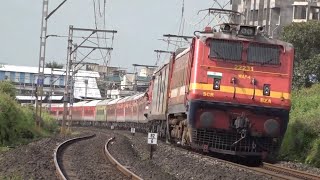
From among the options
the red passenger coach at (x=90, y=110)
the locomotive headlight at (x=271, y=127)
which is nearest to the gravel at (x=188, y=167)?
the locomotive headlight at (x=271, y=127)

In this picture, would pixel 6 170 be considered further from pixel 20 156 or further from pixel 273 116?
pixel 273 116

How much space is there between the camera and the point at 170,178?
1466cm

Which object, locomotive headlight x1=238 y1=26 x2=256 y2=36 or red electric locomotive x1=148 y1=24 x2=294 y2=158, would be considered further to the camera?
locomotive headlight x1=238 y1=26 x2=256 y2=36

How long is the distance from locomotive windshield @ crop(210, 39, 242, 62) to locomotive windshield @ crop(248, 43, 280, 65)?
0.34 m

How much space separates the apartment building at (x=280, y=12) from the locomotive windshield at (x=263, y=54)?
62.4 meters

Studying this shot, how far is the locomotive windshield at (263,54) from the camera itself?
1841 centimetres

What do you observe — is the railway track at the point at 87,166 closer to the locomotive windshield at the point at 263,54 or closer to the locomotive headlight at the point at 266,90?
the locomotive headlight at the point at 266,90

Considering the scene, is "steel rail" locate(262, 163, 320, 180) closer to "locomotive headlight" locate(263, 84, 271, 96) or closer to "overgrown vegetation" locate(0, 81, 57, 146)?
"locomotive headlight" locate(263, 84, 271, 96)

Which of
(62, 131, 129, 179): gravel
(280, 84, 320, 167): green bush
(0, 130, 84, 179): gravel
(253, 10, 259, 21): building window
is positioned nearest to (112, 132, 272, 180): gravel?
(62, 131, 129, 179): gravel

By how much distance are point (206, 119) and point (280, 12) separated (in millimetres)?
69090

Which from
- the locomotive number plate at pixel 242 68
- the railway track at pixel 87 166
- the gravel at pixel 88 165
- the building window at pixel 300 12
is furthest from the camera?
the building window at pixel 300 12

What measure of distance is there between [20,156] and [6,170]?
12.7 feet

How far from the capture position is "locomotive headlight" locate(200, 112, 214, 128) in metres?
18.0

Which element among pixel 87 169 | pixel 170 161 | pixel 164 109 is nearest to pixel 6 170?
pixel 87 169
